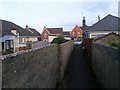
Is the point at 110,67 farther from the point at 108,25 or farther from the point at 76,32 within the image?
the point at 76,32

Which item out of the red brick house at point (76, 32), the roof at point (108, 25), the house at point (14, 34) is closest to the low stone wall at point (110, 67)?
the house at point (14, 34)

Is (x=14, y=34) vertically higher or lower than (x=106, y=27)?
lower

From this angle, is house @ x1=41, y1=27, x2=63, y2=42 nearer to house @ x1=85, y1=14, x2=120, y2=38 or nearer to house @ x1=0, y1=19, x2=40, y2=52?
house @ x1=0, y1=19, x2=40, y2=52

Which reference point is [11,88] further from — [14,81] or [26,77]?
[26,77]

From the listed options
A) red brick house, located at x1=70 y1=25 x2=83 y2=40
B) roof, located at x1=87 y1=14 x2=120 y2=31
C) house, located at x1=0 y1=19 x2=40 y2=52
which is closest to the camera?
house, located at x1=0 y1=19 x2=40 y2=52

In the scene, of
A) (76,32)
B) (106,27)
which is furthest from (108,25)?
(76,32)

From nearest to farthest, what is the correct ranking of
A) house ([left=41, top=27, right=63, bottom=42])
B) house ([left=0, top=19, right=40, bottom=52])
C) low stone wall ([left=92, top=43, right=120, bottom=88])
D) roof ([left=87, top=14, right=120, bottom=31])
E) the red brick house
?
low stone wall ([left=92, top=43, right=120, bottom=88])
house ([left=0, top=19, right=40, bottom=52])
roof ([left=87, top=14, right=120, bottom=31])
house ([left=41, top=27, right=63, bottom=42])
the red brick house

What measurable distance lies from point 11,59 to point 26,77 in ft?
3.56

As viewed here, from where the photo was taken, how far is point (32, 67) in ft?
17.4

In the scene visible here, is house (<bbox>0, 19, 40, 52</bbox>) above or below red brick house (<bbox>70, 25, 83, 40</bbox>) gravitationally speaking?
below

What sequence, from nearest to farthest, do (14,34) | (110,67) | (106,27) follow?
(110,67), (14,34), (106,27)

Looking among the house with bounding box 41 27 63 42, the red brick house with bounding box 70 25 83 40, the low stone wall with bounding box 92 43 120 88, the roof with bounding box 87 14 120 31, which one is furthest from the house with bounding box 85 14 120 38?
the red brick house with bounding box 70 25 83 40

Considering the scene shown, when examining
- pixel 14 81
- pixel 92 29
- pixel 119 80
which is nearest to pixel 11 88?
pixel 14 81

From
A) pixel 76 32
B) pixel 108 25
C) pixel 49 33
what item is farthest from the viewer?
pixel 76 32
